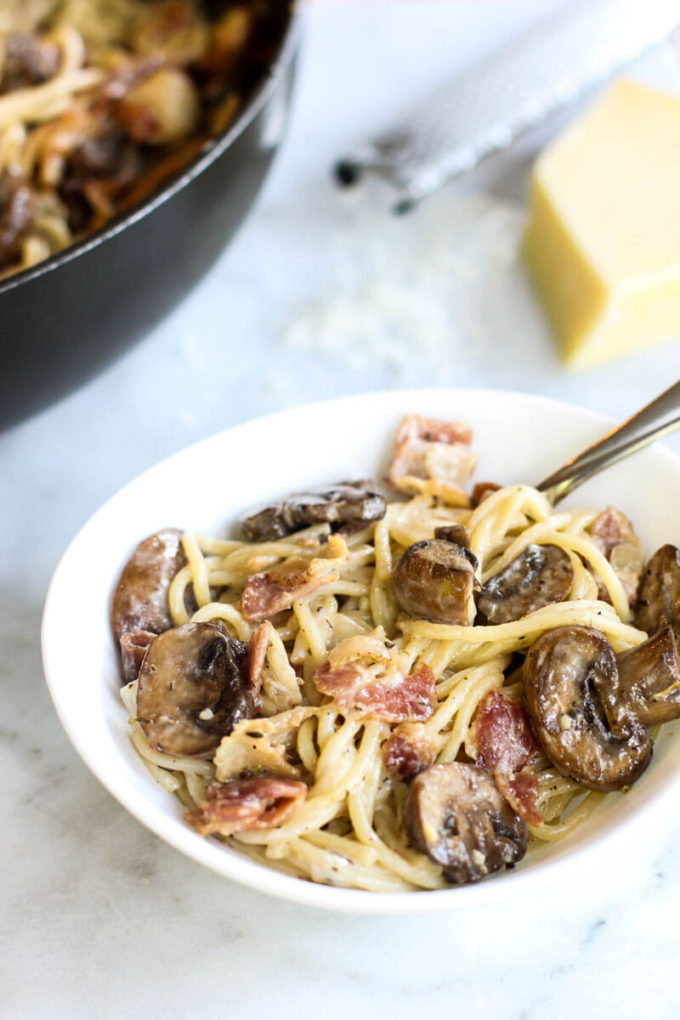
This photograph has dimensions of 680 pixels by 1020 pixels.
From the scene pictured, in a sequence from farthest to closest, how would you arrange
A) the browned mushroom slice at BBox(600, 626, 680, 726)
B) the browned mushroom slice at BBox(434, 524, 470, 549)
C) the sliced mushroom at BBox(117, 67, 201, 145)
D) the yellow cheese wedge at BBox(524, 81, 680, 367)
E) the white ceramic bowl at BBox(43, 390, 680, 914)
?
the sliced mushroom at BBox(117, 67, 201, 145)
the yellow cheese wedge at BBox(524, 81, 680, 367)
the browned mushroom slice at BBox(434, 524, 470, 549)
the browned mushroom slice at BBox(600, 626, 680, 726)
the white ceramic bowl at BBox(43, 390, 680, 914)

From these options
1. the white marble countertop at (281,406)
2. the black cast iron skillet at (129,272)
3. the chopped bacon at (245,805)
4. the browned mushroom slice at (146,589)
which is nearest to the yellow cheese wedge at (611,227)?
the white marble countertop at (281,406)

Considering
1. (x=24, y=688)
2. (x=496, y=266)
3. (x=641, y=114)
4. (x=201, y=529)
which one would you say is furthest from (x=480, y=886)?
(x=641, y=114)

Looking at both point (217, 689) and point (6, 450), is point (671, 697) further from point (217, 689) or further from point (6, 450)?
point (6, 450)

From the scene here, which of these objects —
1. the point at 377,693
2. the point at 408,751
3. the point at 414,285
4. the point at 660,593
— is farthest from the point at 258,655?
the point at 414,285

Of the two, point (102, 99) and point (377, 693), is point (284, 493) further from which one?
point (102, 99)

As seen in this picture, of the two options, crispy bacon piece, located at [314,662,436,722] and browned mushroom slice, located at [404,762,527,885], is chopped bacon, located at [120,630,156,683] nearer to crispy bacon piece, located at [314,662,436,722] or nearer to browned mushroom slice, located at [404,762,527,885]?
crispy bacon piece, located at [314,662,436,722]

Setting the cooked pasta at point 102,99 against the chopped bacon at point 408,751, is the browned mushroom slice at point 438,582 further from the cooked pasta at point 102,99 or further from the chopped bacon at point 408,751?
the cooked pasta at point 102,99

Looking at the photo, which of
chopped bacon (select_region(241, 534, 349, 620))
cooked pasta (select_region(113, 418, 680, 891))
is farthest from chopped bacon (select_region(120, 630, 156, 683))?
chopped bacon (select_region(241, 534, 349, 620))

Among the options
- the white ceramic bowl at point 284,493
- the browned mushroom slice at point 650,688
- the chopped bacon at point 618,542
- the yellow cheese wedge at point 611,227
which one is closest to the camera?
the white ceramic bowl at point 284,493
